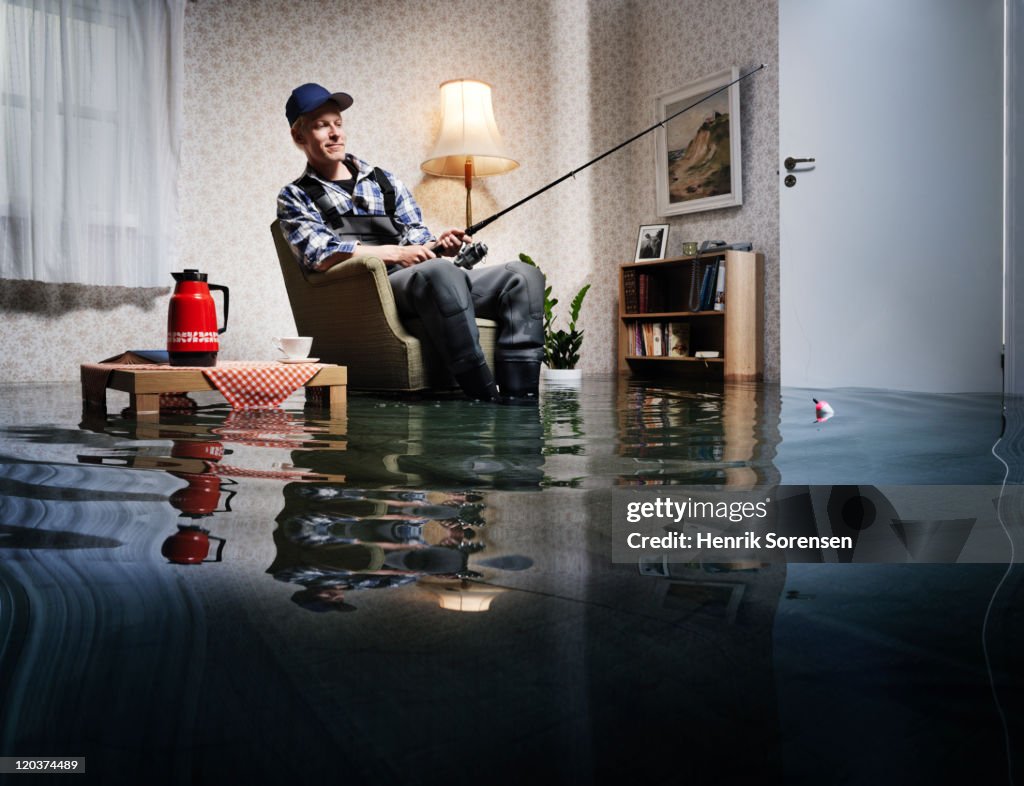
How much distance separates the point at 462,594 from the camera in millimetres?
492

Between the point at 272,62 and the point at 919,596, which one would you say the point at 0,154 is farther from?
the point at 919,596

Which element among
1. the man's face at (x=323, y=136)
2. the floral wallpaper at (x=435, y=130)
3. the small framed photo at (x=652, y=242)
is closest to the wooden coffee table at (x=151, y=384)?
the man's face at (x=323, y=136)

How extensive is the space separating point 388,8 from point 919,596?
4677mm

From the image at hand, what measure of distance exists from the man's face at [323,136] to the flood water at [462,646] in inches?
80.6

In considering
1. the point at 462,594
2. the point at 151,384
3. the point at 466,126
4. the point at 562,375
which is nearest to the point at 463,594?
the point at 462,594

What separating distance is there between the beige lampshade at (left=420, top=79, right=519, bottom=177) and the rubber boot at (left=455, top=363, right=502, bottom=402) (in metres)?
2.27

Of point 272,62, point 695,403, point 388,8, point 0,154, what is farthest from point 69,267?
point 695,403

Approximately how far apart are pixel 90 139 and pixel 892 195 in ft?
12.0

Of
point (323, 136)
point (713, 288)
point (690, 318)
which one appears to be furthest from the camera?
point (690, 318)

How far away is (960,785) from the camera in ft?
0.92

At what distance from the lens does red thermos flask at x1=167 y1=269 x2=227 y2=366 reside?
1794 mm

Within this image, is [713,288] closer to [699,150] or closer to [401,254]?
[699,150]

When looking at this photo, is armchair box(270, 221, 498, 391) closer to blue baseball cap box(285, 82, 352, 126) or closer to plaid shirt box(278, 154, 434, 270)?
plaid shirt box(278, 154, 434, 270)

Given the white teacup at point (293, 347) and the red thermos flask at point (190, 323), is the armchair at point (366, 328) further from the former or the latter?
the red thermos flask at point (190, 323)
